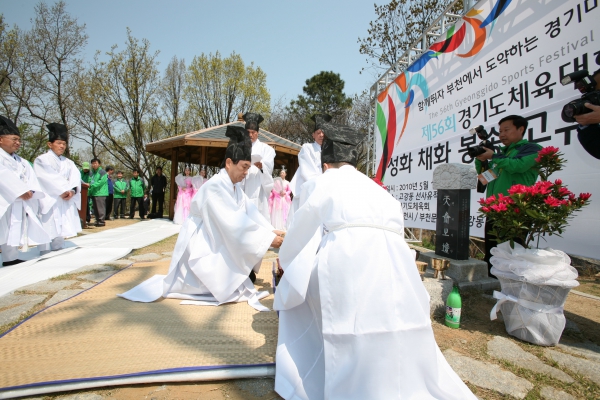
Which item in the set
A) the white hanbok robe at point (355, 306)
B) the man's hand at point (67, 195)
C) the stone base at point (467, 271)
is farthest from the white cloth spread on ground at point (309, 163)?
the man's hand at point (67, 195)

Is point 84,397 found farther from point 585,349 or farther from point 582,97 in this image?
point 582,97

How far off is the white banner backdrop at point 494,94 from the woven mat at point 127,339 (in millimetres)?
3370

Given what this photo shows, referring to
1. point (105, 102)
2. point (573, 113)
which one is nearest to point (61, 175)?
point (573, 113)

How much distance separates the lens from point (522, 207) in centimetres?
250

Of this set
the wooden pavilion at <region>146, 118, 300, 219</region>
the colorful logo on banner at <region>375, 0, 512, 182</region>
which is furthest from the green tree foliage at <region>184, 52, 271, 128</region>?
the colorful logo on banner at <region>375, 0, 512, 182</region>

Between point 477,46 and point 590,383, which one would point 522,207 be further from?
point 477,46

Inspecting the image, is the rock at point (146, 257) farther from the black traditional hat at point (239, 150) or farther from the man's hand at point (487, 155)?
the man's hand at point (487, 155)

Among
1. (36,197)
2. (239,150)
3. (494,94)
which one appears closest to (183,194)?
(36,197)

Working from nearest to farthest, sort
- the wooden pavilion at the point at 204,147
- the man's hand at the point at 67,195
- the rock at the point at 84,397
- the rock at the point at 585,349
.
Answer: the rock at the point at 84,397 → the rock at the point at 585,349 → the man's hand at the point at 67,195 → the wooden pavilion at the point at 204,147

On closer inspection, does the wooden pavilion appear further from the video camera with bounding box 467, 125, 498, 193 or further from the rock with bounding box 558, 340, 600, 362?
the rock with bounding box 558, 340, 600, 362

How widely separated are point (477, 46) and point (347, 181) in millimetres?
4470

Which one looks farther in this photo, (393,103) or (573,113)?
(393,103)

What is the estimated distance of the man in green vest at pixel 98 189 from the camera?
384 inches

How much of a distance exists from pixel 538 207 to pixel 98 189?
36.0 ft
